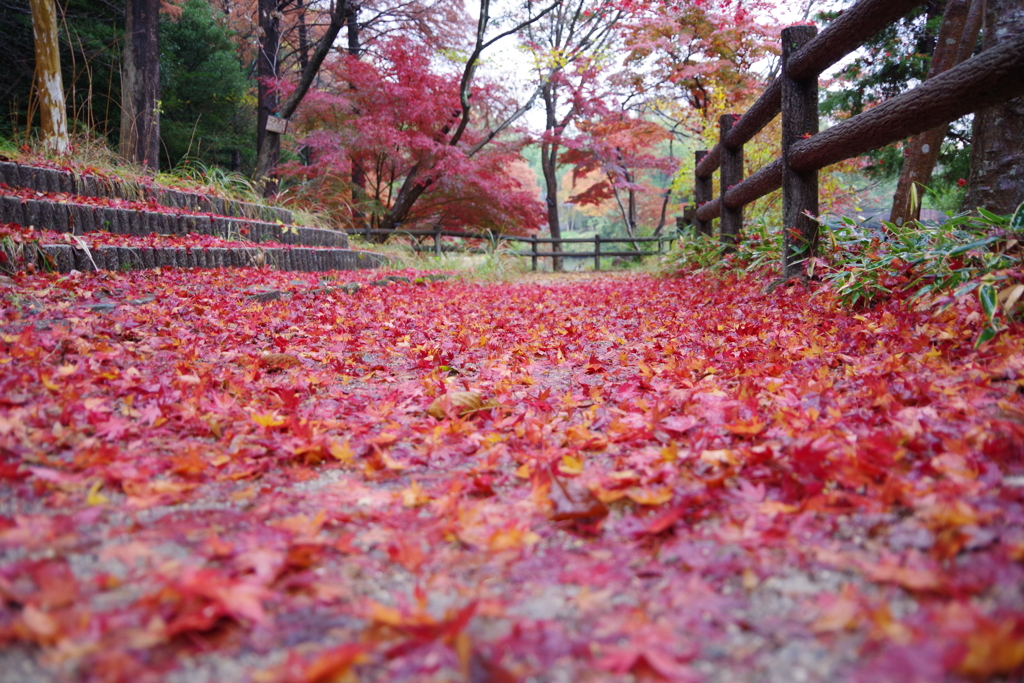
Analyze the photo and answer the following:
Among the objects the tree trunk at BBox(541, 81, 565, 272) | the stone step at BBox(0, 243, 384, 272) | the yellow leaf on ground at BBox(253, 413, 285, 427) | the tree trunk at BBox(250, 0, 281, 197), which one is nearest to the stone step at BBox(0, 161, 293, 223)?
A: the stone step at BBox(0, 243, 384, 272)

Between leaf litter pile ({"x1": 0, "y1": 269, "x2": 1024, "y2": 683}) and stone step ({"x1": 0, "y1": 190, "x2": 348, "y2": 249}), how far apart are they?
6.04 ft

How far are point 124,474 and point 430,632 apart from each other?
83cm

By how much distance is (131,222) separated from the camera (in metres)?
4.35

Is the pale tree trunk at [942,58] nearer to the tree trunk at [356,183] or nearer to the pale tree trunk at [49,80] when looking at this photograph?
the pale tree trunk at [49,80]

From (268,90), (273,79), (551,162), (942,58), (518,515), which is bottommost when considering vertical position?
(518,515)

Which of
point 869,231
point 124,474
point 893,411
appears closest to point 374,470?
point 124,474

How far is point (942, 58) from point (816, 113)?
2.71 meters

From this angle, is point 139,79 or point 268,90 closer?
point 139,79

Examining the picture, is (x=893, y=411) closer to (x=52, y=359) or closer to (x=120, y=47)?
(x=52, y=359)

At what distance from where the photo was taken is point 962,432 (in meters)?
1.19

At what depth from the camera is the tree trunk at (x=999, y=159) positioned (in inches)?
112

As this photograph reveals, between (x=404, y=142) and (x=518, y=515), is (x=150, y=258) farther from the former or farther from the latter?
(x=404, y=142)

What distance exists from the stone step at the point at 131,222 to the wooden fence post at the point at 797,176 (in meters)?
4.75

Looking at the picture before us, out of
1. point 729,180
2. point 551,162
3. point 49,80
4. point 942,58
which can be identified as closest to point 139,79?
point 49,80
